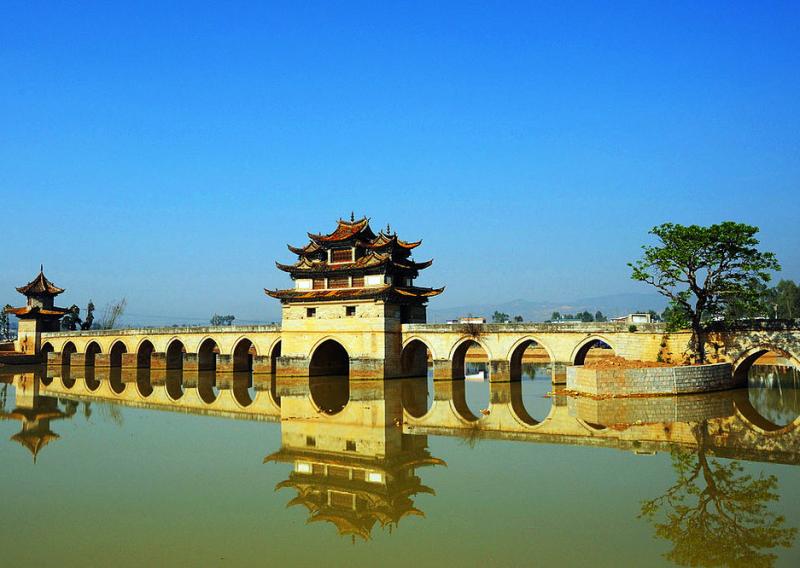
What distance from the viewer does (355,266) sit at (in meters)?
36.3

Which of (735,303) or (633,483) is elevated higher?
(735,303)

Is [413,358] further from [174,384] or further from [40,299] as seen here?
[40,299]

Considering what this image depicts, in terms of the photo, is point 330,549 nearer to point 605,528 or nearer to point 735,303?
point 605,528

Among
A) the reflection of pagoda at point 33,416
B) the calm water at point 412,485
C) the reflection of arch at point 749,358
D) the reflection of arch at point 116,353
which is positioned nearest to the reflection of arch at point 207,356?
the reflection of arch at point 116,353

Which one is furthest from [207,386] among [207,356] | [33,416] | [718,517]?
[718,517]

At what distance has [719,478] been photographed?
12906mm

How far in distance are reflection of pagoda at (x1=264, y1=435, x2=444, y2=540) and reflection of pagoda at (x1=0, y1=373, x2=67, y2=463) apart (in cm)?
739

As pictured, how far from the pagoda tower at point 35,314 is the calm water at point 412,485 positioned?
33.0 m

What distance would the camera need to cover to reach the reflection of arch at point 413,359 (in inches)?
1444

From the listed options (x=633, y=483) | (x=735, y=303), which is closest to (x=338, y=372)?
(x=735, y=303)

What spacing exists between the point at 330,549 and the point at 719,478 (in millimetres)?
8448

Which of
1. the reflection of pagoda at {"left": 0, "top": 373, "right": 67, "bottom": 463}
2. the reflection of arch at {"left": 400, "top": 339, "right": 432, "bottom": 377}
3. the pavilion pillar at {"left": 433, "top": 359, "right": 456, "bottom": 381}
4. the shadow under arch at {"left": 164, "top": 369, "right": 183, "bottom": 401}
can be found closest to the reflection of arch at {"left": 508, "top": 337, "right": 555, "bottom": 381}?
the pavilion pillar at {"left": 433, "top": 359, "right": 456, "bottom": 381}

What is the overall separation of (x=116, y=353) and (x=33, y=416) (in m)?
28.0

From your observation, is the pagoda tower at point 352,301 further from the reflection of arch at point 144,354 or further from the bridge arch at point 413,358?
the reflection of arch at point 144,354
